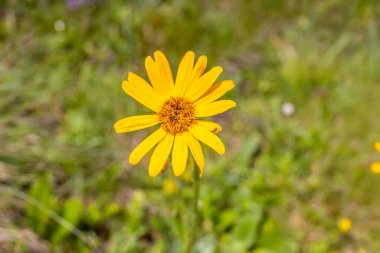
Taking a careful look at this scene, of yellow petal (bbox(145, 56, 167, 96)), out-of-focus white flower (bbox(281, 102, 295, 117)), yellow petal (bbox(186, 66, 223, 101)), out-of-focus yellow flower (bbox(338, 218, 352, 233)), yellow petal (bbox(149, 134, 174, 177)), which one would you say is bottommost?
yellow petal (bbox(149, 134, 174, 177))

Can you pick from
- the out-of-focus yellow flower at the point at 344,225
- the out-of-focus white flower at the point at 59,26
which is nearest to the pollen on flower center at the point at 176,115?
the out-of-focus yellow flower at the point at 344,225

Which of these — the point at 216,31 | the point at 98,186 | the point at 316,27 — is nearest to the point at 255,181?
the point at 98,186

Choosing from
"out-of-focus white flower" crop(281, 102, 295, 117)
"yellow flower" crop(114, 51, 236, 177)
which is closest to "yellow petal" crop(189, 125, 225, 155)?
"yellow flower" crop(114, 51, 236, 177)

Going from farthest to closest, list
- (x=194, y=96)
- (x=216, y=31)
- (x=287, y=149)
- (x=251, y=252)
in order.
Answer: (x=216, y=31) → (x=287, y=149) → (x=251, y=252) → (x=194, y=96)

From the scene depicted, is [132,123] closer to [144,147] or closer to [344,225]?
[144,147]

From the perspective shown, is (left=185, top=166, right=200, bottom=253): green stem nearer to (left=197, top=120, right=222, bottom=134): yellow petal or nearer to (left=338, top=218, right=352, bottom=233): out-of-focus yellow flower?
(left=197, top=120, right=222, bottom=134): yellow petal

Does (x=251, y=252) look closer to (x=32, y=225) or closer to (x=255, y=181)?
(x=255, y=181)
